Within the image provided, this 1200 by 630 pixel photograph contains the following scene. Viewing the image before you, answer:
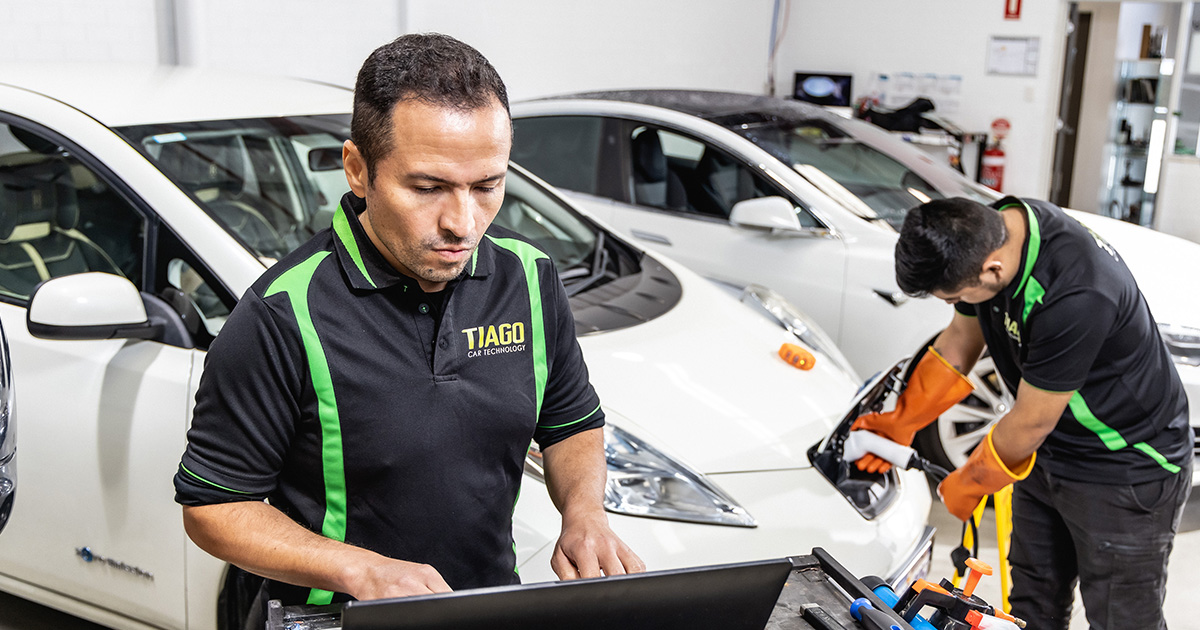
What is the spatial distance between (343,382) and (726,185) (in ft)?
9.80

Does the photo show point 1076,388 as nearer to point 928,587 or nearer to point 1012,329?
point 1012,329

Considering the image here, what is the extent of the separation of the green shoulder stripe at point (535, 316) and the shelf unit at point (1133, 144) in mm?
9551

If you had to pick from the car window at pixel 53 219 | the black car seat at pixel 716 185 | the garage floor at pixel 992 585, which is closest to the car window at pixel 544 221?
the car window at pixel 53 219

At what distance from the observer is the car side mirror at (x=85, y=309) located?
1.91 metres

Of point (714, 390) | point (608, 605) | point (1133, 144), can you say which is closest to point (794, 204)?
point (714, 390)

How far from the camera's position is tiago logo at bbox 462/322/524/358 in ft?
4.10

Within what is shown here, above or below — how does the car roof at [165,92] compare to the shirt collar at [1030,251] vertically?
above

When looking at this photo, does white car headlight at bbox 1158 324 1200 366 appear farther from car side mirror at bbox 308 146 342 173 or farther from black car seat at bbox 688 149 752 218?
car side mirror at bbox 308 146 342 173

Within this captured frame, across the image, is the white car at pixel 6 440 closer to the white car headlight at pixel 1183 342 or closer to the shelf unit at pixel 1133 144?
the white car headlight at pixel 1183 342

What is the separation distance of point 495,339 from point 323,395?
22 cm

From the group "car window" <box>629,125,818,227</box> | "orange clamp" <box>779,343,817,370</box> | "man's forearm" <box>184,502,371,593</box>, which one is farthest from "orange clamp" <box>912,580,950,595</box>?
"car window" <box>629,125,818,227</box>

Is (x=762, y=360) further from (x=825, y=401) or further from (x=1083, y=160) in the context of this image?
(x=1083, y=160)

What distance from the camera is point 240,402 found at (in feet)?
3.76

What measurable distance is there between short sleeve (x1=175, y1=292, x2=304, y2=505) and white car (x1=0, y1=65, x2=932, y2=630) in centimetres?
83
